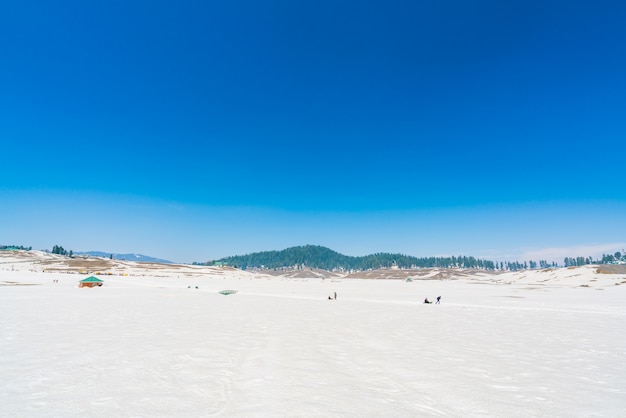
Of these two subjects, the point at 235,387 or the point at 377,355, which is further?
the point at 377,355

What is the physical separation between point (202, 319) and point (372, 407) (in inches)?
734

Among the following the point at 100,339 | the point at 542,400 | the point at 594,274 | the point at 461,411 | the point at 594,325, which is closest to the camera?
the point at 461,411

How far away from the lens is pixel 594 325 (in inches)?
941

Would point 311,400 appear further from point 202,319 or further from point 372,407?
point 202,319

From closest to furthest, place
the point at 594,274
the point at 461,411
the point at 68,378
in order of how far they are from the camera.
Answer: the point at 461,411 < the point at 68,378 < the point at 594,274

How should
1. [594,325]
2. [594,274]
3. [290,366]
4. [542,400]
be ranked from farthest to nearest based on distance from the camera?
1. [594,274]
2. [594,325]
3. [290,366]
4. [542,400]

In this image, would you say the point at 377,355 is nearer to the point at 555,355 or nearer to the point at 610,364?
the point at 555,355

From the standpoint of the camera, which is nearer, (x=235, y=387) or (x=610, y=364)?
(x=235, y=387)

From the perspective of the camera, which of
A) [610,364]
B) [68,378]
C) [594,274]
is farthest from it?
[594,274]

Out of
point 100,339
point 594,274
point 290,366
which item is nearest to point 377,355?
point 290,366

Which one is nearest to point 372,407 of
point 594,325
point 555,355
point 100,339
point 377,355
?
point 377,355

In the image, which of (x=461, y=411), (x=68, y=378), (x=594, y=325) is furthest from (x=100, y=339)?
(x=594, y=325)

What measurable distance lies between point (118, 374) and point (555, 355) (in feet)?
56.3

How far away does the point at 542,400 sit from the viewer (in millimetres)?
9133
